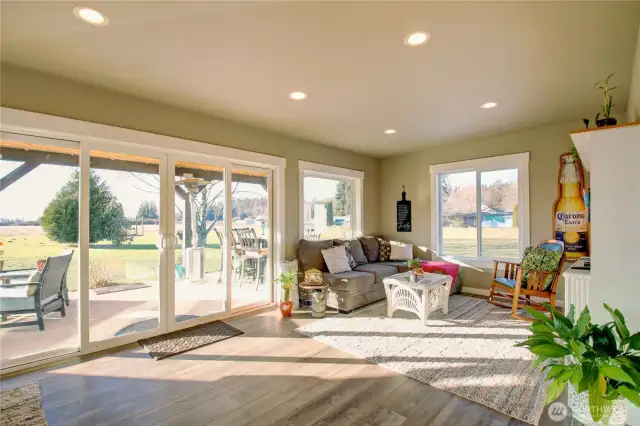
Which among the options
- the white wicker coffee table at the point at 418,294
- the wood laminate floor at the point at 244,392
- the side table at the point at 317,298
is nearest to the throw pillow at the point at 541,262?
the white wicker coffee table at the point at 418,294

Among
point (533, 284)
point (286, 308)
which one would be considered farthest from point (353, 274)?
point (533, 284)

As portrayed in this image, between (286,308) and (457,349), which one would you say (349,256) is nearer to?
(286,308)

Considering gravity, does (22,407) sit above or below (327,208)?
below

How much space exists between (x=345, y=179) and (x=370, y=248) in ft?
4.47

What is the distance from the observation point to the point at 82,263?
9.77 feet

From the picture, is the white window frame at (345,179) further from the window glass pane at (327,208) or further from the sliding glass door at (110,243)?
the sliding glass door at (110,243)

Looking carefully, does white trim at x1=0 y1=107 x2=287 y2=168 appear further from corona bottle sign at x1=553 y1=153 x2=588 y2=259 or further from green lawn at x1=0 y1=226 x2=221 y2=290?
corona bottle sign at x1=553 y1=153 x2=588 y2=259

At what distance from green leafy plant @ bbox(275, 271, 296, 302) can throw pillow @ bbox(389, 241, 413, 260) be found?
227 centimetres

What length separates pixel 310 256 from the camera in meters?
4.63

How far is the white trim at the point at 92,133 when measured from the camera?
2561 mm

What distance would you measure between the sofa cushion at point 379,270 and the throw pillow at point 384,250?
526 mm

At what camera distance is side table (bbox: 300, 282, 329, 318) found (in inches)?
160

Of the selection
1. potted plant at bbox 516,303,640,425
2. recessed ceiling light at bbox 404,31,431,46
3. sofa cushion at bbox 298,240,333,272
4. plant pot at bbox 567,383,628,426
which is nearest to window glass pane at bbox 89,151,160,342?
sofa cushion at bbox 298,240,333,272

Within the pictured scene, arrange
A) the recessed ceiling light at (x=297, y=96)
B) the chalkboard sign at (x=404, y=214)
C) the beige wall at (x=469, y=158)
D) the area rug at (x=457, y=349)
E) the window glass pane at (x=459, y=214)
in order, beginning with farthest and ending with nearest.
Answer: the chalkboard sign at (x=404, y=214), the window glass pane at (x=459, y=214), the beige wall at (x=469, y=158), the recessed ceiling light at (x=297, y=96), the area rug at (x=457, y=349)
